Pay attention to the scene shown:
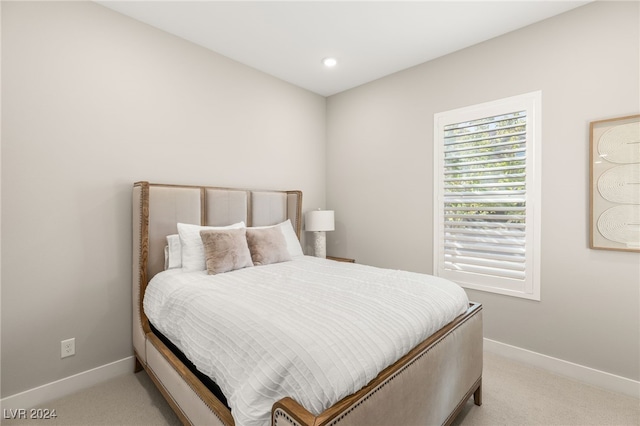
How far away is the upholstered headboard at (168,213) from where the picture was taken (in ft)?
7.41

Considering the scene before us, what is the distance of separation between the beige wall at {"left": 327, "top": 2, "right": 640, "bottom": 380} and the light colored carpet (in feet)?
0.93

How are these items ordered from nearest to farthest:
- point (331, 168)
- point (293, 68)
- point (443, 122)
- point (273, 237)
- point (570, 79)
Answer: point (570, 79) < point (273, 237) < point (443, 122) < point (293, 68) < point (331, 168)

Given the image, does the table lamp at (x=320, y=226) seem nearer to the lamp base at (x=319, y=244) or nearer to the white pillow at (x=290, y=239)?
the lamp base at (x=319, y=244)

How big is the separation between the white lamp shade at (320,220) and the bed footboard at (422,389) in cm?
190

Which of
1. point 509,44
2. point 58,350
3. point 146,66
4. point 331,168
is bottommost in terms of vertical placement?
point 58,350

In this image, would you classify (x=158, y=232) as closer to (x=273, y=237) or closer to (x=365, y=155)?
(x=273, y=237)

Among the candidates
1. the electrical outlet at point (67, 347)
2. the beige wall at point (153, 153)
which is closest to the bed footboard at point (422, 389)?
the beige wall at point (153, 153)

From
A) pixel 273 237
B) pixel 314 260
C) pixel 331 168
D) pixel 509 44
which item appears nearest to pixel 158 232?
pixel 273 237

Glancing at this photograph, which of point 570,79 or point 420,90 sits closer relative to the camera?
point 570,79

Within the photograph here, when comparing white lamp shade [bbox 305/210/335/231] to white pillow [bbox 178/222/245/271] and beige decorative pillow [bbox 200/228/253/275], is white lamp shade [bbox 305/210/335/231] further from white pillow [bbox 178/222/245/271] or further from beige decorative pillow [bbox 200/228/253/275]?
white pillow [bbox 178/222/245/271]

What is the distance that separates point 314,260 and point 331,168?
1618 millimetres

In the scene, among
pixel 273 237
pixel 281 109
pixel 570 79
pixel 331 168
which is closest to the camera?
pixel 570 79

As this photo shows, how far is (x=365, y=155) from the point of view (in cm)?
366

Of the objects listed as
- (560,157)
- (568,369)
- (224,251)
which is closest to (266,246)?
(224,251)
